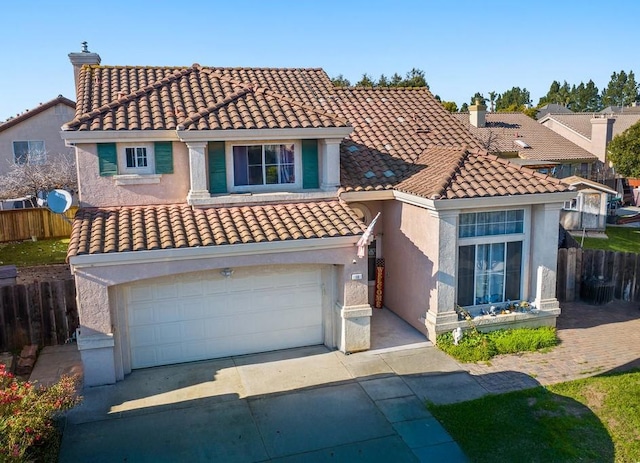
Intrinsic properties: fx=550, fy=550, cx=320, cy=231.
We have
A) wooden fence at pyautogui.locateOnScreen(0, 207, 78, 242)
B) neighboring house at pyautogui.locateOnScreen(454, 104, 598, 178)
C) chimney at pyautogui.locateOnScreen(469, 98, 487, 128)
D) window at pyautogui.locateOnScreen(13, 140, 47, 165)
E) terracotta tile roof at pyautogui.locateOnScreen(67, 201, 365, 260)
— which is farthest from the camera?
chimney at pyautogui.locateOnScreen(469, 98, 487, 128)

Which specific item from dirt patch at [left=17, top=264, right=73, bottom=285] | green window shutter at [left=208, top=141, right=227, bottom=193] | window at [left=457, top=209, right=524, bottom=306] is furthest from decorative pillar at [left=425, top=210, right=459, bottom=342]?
dirt patch at [left=17, top=264, right=73, bottom=285]

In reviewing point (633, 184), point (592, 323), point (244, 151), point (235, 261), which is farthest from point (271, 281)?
point (633, 184)

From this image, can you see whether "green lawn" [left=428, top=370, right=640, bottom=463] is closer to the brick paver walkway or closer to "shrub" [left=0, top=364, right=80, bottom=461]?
the brick paver walkway

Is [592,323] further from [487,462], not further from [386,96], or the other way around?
[386,96]

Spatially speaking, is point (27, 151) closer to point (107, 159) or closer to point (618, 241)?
point (107, 159)

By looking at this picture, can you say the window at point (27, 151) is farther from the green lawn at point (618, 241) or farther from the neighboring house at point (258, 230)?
the green lawn at point (618, 241)

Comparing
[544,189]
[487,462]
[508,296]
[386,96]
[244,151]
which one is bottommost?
[487,462]

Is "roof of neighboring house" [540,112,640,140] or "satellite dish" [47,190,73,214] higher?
"roof of neighboring house" [540,112,640,140]
